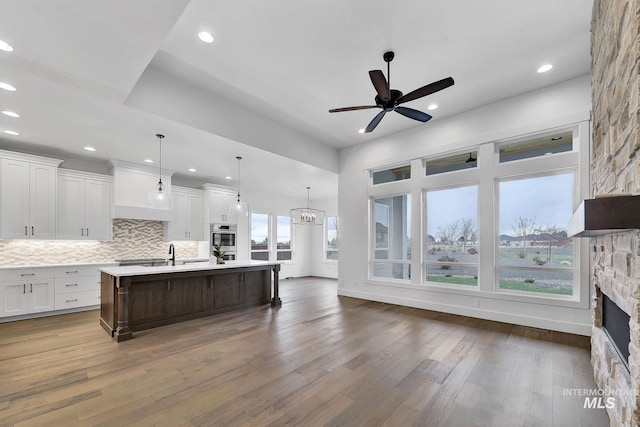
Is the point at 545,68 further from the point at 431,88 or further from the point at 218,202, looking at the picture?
the point at 218,202

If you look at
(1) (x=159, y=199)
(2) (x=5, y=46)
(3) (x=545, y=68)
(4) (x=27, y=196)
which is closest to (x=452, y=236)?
(3) (x=545, y=68)

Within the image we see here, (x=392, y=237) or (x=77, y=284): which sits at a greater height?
(x=392, y=237)

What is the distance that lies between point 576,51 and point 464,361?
3.85 m

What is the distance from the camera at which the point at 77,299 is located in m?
5.25

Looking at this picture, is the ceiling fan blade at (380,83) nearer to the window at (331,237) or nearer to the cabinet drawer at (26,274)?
the cabinet drawer at (26,274)

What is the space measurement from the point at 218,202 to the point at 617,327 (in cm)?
744

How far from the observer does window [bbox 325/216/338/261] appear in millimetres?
10172

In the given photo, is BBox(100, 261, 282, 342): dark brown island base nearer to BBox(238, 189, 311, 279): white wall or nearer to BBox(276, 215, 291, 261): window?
A: BBox(238, 189, 311, 279): white wall

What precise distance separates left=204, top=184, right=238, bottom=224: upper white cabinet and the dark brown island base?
7.77ft

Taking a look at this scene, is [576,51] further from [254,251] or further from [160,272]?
[254,251]

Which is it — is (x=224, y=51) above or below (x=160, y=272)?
above

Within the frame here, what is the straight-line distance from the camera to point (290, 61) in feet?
11.6

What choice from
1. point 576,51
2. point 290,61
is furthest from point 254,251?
point 576,51

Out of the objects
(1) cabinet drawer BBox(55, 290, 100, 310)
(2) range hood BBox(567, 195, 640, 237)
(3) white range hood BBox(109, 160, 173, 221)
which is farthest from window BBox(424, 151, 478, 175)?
(1) cabinet drawer BBox(55, 290, 100, 310)
